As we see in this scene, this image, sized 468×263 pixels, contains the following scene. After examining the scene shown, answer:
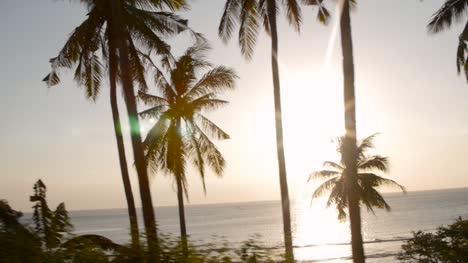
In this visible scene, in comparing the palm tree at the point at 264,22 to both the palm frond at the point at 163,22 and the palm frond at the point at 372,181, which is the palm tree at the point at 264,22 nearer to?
the palm frond at the point at 163,22

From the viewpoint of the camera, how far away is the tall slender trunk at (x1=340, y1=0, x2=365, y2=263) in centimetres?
1180

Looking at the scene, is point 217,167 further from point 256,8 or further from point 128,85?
point 128,85

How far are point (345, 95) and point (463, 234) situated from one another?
5.66m

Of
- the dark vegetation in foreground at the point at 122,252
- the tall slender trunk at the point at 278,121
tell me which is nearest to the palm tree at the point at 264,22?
the tall slender trunk at the point at 278,121

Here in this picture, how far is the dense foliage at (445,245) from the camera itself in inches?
562

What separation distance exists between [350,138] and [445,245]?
6134 millimetres

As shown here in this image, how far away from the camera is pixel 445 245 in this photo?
15805mm

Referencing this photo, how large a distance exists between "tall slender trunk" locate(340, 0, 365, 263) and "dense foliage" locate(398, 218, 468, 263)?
3373 mm

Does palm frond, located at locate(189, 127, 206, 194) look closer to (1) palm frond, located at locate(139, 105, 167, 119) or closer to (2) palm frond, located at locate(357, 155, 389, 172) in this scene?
(1) palm frond, located at locate(139, 105, 167, 119)

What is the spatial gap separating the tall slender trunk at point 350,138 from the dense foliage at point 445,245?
337 centimetres

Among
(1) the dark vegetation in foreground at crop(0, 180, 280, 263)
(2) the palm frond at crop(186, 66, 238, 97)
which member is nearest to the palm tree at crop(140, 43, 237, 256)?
(2) the palm frond at crop(186, 66, 238, 97)

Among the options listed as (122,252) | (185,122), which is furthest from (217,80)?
(122,252)

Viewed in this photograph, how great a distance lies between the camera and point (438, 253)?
1588cm

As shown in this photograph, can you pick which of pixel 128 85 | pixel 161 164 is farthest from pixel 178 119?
pixel 128 85
